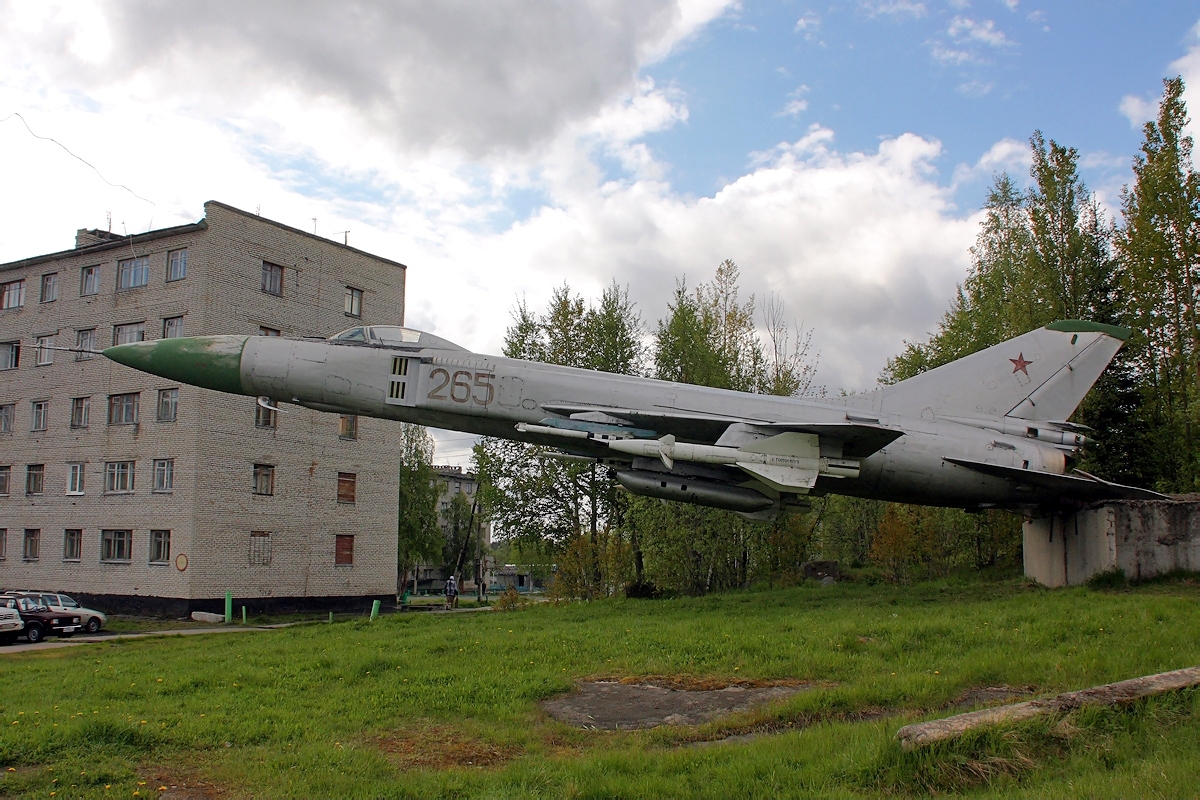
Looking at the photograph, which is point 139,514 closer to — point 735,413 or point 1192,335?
point 735,413

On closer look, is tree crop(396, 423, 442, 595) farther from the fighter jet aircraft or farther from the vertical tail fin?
the vertical tail fin

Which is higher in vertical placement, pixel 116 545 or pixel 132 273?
pixel 132 273

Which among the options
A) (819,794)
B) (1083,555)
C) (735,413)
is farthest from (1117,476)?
(819,794)

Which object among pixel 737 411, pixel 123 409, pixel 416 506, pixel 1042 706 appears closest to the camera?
pixel 1042 706

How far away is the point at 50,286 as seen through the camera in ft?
115

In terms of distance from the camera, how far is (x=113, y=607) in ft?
102

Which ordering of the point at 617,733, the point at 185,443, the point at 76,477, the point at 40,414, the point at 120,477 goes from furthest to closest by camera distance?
1. the point at 40,414
2. the point at 76,477
3. the point at 120,477
4. the point at 185,443
5. the point at 617,733

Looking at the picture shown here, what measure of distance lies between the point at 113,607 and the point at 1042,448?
104 ft

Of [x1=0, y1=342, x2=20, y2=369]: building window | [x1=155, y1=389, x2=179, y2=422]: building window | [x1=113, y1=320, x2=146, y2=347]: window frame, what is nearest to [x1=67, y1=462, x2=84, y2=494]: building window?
[x1=155, y1=389, x2=179, y2=422]: building window

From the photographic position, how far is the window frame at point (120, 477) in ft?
103

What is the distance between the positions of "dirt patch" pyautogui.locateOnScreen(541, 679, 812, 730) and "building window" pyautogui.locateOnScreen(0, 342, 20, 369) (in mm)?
36651

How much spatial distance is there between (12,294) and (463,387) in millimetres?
32065

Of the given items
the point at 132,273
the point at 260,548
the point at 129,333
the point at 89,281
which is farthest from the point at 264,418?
the point at 89,281

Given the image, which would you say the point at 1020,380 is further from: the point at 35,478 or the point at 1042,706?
the point at 35,478
